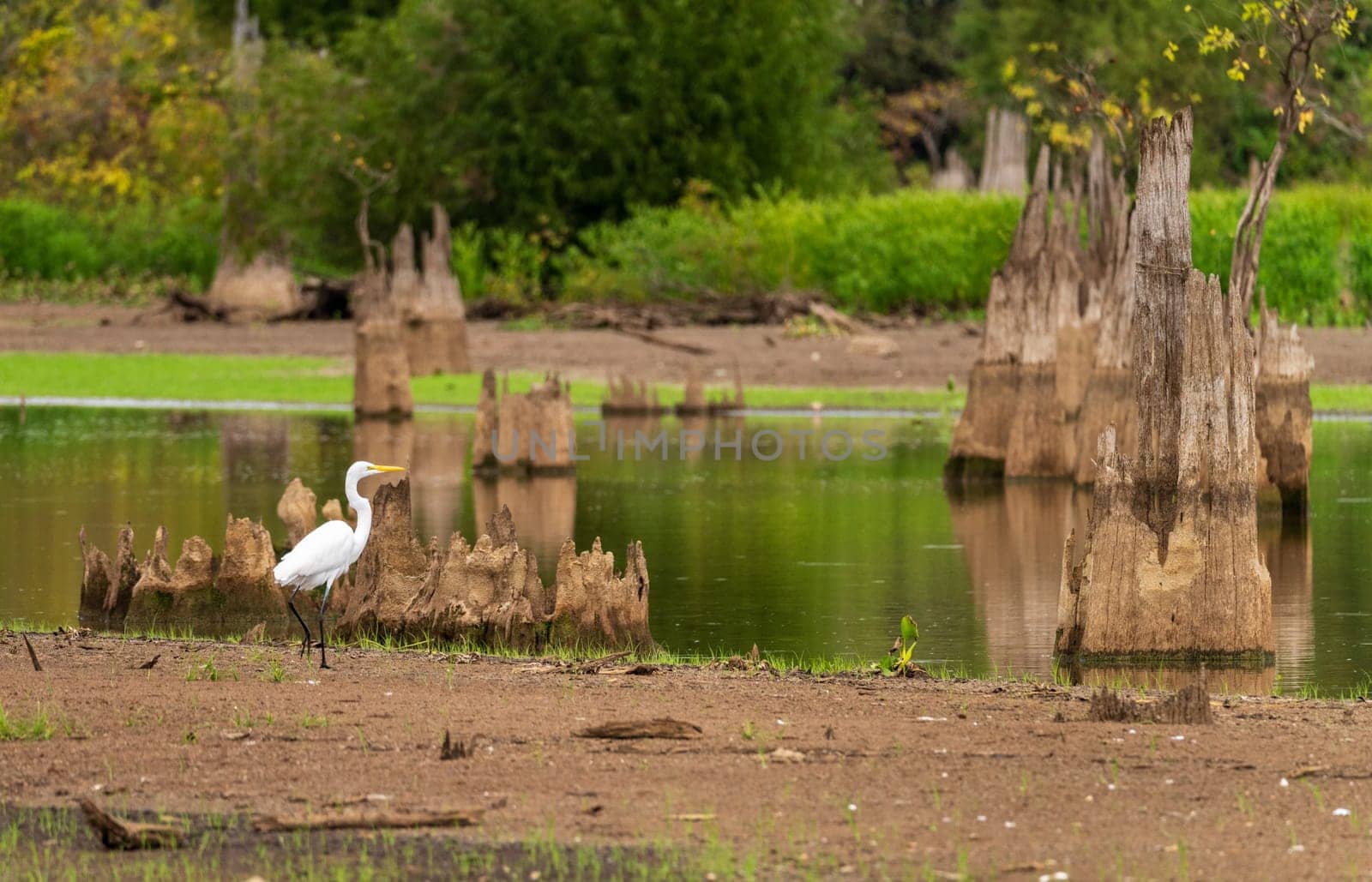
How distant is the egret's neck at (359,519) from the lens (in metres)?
10.8

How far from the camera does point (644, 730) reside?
329 inches

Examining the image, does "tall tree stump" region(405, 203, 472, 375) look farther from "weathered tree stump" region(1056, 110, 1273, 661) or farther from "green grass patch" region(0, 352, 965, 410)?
"weathered tree stump" region(1056, 110, 1273, 661)

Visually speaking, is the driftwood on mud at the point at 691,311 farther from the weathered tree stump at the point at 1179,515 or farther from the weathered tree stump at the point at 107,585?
the weathered tree stump at the point at 1179,515

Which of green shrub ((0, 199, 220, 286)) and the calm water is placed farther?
green shrub ((0, 199, 220, 286))

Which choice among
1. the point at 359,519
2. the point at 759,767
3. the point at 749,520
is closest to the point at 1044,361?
the point at 749,520

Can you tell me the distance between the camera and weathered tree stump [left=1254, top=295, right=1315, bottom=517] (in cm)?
1781

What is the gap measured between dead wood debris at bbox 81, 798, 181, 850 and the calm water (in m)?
5.49

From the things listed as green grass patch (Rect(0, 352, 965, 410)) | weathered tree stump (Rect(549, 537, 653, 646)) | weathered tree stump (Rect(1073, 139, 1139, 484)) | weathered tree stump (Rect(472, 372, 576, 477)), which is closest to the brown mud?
weathered tree stump (Rect(549, 537, 653, 646))

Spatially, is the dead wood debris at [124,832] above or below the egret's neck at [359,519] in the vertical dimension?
below

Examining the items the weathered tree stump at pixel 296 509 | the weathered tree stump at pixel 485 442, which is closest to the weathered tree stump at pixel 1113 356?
the weathered tree stump at pixel 485 442

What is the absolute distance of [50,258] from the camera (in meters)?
48.2

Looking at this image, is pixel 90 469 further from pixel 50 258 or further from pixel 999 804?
pixel 50 258

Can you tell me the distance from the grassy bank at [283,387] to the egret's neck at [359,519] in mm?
17278

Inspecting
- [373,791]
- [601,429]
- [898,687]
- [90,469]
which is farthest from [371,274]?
[373,791]
